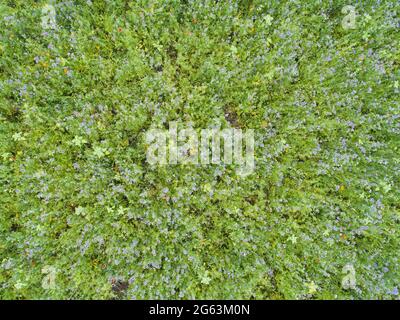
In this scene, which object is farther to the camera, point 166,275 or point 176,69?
point 176,69

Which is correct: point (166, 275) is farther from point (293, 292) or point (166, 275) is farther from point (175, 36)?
point (175, 36)

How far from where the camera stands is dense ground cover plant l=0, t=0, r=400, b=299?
5766 millimetres

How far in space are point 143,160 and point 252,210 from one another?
221cm

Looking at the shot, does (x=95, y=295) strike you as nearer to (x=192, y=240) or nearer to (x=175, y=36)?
(x=192, y=240)

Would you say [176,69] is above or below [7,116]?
above

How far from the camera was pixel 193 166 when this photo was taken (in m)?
5.89

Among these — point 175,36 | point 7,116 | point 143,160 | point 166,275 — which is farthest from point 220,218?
point 7,116

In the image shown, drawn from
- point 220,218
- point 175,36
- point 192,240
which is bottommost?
point 192,240

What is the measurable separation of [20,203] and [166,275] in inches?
115

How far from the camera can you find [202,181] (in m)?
5.88

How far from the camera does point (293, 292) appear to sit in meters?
5.76

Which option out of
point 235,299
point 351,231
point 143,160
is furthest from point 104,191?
point 351,231

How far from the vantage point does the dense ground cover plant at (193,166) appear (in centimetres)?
577

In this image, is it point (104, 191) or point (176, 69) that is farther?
point (176, 69)
